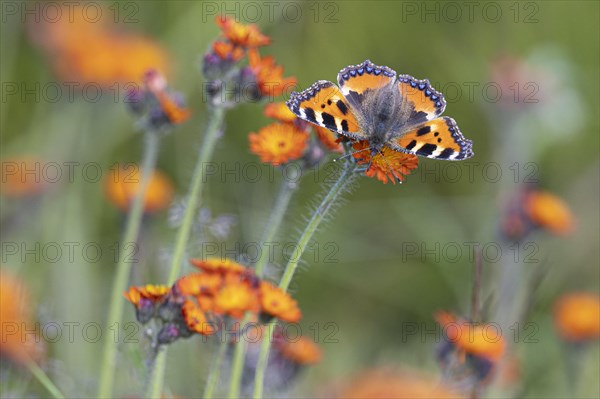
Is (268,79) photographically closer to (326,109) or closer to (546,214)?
(326,109)

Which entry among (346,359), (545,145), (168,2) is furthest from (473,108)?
(346,359)

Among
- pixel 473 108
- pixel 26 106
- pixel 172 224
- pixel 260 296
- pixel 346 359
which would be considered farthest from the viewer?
pixel 473 108

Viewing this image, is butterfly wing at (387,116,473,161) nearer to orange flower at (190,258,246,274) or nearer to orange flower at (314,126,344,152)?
orange flower at (314,126,344,152)

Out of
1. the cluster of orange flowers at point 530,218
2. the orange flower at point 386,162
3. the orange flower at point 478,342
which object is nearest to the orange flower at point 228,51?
the orange flower at point 386,162

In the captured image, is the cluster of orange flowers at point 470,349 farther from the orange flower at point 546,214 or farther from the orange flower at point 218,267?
the orange flower at point 546,214

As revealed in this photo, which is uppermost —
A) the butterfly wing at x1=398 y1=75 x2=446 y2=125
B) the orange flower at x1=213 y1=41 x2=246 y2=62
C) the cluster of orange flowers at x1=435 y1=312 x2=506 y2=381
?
the orange flower at x1=213 y1=41 x2=246 y2=62

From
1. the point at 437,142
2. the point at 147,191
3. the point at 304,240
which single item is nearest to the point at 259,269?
the point at 304,240

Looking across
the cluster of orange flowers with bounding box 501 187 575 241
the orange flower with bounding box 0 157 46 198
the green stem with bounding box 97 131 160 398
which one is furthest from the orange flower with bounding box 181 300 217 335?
the orange flower with bounding box 0 157 46 198

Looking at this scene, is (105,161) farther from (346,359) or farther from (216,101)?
(216,101)
